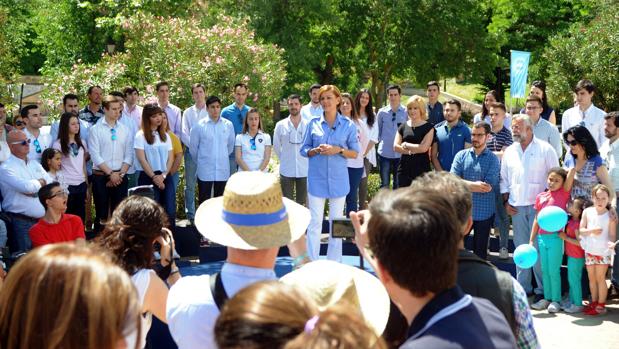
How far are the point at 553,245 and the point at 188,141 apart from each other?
16.6 feet

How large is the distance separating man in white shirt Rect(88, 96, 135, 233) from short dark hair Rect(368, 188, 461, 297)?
7.59 m

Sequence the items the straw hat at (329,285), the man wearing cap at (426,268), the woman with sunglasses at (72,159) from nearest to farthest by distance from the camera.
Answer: the man wearing cap at (426,268)
the straw hat at (329,285)
the woman with sunglasses at (72,159)

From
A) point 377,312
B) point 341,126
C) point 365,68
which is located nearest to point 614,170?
point 341,126

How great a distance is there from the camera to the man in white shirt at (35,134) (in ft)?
29.4

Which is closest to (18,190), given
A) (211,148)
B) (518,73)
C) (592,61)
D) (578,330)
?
(211,148)

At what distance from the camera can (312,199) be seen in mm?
8484

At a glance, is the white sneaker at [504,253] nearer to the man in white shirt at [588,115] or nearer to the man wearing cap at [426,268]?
the man in white shirt at [588,115]

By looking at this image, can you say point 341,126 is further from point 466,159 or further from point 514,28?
point 514,28

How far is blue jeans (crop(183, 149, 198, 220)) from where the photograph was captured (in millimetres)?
10445

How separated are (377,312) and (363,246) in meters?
0.55

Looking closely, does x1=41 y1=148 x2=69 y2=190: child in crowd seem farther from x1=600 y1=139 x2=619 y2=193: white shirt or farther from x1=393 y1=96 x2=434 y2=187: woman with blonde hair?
x1=600 y1=139 x2=619 y2=193: white shirt

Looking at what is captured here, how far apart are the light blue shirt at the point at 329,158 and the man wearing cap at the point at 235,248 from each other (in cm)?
503

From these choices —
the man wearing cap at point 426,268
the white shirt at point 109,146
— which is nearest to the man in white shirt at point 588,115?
the white shirt at point 109,146

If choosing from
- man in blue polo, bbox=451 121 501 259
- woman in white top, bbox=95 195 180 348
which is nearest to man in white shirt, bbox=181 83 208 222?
man in blue polo, bbox=451 121 501 259
